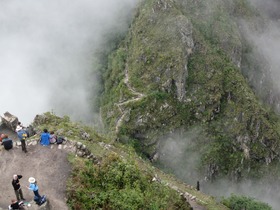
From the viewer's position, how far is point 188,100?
90312 millimetres

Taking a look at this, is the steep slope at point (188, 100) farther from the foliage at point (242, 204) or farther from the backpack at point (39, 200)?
the backpack at point (39, 200)

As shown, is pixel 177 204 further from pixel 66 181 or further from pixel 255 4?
pixel 255 4

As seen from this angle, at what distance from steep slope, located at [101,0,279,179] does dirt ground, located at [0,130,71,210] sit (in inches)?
2109

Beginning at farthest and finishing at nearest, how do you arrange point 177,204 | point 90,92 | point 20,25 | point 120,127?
point 20,25 → point 90,92 → point 120,127 → point 177,204

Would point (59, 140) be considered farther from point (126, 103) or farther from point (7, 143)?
point (126, 103)

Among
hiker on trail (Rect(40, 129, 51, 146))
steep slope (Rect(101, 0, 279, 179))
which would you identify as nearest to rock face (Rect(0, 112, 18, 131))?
hiker on trail (Rect(40, 129, 51, 146))

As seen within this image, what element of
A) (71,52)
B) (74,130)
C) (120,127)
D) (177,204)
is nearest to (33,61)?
(71,52)

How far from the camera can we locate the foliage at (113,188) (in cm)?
2671

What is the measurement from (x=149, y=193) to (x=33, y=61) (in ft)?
320

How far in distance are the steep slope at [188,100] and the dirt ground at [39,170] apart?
53.6 meters

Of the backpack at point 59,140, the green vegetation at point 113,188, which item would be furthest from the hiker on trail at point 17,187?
the backpack at point 59,140

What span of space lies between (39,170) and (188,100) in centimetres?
6365

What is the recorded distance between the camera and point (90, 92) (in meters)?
107

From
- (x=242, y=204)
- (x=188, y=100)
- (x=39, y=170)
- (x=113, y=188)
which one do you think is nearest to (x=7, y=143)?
(x=39, y=170)
